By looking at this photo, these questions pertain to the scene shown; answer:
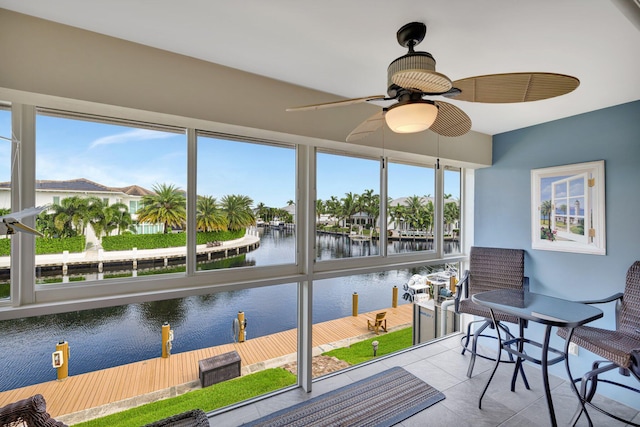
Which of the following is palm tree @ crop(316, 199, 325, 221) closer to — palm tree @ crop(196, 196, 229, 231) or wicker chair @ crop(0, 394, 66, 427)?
palm tree @ crop(196, 196, 229, 231)

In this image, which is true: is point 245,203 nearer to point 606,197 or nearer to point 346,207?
point 346,207

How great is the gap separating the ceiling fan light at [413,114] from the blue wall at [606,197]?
2.47m

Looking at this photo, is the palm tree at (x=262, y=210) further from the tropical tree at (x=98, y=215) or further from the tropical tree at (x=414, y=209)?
the tropical tree at (x=414, y=209)

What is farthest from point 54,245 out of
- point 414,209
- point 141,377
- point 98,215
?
point 414,209

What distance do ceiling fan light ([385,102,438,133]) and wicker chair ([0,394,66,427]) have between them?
84.7 inches

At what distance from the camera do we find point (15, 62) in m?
1.46

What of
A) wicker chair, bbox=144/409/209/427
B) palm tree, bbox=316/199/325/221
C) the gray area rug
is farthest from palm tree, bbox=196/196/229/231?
the gray area rug

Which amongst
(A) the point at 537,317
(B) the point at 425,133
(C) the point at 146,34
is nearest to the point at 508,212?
(B) the point at 425,133

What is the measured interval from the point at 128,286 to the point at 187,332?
1.95 ft

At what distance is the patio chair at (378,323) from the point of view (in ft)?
10.5

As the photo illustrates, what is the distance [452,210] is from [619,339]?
200cm

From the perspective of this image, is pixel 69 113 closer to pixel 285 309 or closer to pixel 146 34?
pixel 146 34

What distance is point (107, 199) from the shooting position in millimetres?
1918

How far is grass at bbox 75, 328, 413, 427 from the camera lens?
6.62 ft
